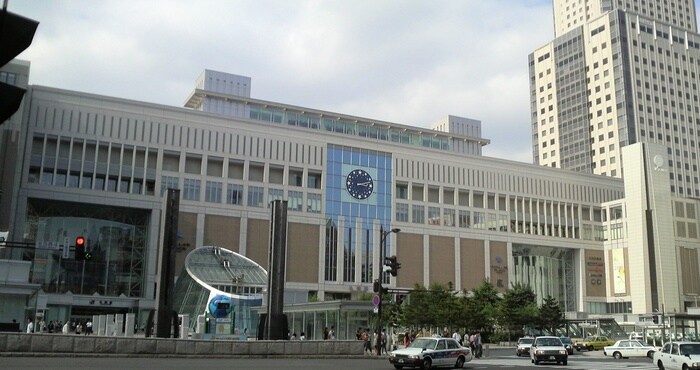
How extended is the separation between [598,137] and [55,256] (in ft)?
356

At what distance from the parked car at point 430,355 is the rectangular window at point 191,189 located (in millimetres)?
53246

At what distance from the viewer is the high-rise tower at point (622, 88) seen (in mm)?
133875

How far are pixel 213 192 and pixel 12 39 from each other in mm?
76815

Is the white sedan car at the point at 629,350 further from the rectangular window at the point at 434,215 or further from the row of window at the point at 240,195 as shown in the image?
the rectangular window at the point at 434,215

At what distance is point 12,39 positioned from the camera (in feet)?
15.8

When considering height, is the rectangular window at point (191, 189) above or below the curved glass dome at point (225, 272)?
above

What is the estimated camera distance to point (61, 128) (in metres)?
73.1

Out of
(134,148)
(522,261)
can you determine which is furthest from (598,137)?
(134,148)

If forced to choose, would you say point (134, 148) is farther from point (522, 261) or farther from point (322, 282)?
point (522, 261)

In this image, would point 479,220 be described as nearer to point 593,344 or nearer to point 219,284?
point 593,344

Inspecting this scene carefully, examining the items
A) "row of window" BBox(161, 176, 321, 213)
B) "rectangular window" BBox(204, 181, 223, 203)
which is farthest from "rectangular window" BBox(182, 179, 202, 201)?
"rectangular window" BBox(204, 181, 223, 203)

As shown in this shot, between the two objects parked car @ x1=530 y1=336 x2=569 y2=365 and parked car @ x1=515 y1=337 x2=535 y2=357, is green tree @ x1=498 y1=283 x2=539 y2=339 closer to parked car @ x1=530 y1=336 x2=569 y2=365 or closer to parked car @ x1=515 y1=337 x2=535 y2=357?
parked car @ x1=515 y1=337 x2=535 y2=357

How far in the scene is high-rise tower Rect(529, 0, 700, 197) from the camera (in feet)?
439

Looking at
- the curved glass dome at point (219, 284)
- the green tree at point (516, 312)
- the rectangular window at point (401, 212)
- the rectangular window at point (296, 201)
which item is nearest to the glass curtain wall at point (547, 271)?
the green tree at point (516, 312)
